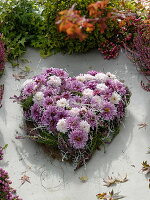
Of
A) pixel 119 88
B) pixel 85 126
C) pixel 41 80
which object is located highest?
pixel 41 80

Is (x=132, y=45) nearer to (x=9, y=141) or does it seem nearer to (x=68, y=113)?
(x=68, y=113)

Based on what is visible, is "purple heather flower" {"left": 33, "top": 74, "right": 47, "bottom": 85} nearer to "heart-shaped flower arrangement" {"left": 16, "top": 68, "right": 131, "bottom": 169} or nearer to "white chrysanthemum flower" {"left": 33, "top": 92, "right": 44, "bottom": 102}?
"heart-shaped flower arrangement" {"left": 16, "top": 68, "right": 131, "bottom": 169}

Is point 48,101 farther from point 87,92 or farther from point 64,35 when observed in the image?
point 64,35

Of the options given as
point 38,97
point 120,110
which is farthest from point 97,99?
point 38,97

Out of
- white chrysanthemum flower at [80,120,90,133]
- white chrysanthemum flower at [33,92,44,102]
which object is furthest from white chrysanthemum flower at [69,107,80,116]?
white chrysanthemum flower at [33,92,44,102]

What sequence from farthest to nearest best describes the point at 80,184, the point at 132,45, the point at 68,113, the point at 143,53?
the point at 132,45, the point at 143,53, the point at 68,113, the point at 80,184

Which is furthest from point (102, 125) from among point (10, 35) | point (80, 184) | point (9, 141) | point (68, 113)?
point (10, 35)
